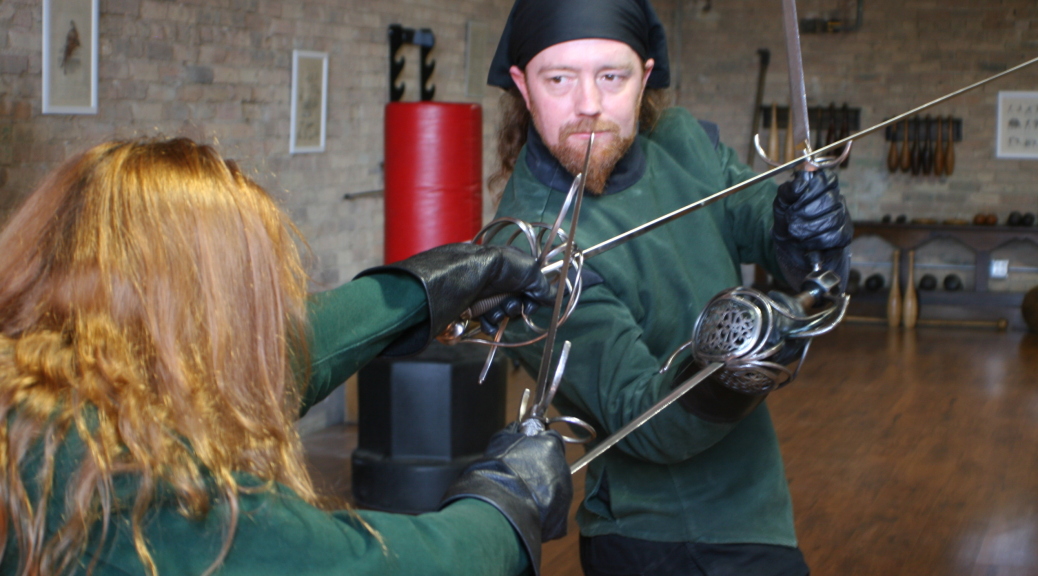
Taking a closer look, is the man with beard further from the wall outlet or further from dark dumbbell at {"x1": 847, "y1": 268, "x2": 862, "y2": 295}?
the wall outlet

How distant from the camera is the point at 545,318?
5.52 ft

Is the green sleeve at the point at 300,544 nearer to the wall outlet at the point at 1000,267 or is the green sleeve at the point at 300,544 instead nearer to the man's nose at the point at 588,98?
the man's nose at the point at 588,98

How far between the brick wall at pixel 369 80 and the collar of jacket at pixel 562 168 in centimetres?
60

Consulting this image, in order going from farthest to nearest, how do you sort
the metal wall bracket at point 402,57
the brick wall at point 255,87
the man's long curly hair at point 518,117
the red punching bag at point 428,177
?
the metal wall bracket at point 402,57 → the red punching bag at point 428,177 → the brick wall at point 255,87 → the man's long curly hair at point 518,117

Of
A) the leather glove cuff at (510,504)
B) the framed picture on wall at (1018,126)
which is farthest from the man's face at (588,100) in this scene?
the framed picture on wall at (1018,126)

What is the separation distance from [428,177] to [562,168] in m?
2.77

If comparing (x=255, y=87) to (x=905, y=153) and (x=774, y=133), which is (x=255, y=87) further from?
(x=905, y=153)

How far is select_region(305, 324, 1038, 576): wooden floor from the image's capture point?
388 cm

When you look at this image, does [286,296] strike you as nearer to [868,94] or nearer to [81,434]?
[81,434]

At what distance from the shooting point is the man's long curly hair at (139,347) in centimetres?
85

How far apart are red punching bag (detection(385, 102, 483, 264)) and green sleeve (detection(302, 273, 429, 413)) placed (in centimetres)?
305

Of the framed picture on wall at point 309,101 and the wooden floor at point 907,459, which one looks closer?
the wooden floor at point 907,459

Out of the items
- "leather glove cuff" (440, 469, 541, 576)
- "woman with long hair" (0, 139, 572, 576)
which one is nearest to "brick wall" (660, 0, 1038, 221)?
"leather glove cuff" (440, 469, 541, 576)

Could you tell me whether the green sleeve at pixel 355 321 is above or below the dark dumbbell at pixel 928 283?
above
